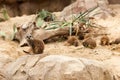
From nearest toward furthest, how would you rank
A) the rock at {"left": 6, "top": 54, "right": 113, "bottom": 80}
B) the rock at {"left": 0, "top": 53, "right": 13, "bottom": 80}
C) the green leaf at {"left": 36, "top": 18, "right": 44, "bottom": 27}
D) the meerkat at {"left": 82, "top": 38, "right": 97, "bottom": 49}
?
the rock at {"left": 6, "top": 54, "right": 113, "bottom": 80}, the rock at {"left": 0, "top": 53, "right": 13, "bottom": 80}, the meerkat at {"left": 82, "top": 38, "right": 97, "bottom": 49}, the green leaf at {"left": 36, "top": 18, "right": 44, "bottom": 27}

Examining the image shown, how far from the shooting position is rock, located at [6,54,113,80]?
11.5ft

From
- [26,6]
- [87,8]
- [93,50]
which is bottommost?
[93,50]

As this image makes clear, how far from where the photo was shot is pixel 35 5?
33.0 ft

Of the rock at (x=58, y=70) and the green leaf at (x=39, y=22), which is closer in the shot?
the rock at (x=58, y=70)

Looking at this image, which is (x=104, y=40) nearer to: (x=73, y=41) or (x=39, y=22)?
(x=73, y=41)

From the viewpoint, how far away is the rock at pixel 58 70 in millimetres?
3514

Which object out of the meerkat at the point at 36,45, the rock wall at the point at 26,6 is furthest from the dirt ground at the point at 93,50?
the rock wall at the point at 26,6

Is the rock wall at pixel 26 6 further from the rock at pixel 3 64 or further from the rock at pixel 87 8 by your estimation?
the rock at pixel 3 64

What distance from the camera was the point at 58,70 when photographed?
3531 millimetres

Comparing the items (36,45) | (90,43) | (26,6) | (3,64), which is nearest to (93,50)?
(90,43)

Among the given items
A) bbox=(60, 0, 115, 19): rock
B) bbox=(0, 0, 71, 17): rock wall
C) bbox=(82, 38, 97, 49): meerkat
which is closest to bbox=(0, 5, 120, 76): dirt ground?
bbox=(82, 38, 97, 49): meerkat

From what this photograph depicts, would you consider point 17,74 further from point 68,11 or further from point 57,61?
point 68,11

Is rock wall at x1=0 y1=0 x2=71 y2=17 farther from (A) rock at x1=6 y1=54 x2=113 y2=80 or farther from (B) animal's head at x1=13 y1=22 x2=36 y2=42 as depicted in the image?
(A) rock at x1=6 y1=54 x2=113 y2=80

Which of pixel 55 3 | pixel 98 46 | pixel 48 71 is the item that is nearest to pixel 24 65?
pixel 48 71
